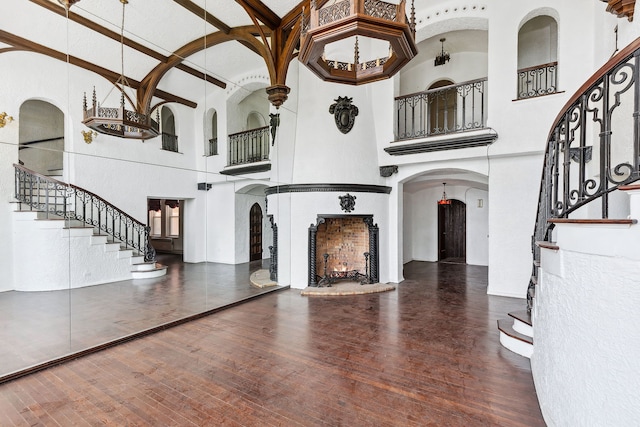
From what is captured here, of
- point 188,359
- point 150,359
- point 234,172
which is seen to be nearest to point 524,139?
point 234,172

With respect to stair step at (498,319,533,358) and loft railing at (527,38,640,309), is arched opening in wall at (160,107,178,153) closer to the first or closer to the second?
loft railing at (527,38,640,309)

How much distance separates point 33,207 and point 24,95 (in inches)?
43.4

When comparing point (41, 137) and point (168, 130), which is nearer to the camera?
point (41, 137)

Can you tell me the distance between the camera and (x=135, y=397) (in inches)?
109

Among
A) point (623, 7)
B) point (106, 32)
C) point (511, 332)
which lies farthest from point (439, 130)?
point (106, 32)

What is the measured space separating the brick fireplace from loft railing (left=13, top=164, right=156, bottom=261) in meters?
3.65

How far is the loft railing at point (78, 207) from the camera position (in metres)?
3.14

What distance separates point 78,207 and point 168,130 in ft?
5.15

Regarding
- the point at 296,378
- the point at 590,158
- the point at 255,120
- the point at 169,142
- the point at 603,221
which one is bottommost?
the point at 296,378

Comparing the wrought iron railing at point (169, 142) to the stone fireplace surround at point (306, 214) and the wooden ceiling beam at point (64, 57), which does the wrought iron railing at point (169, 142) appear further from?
the stone fireplace surround at point (306, 214)

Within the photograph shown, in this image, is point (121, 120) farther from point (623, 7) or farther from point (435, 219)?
point (435, 219)

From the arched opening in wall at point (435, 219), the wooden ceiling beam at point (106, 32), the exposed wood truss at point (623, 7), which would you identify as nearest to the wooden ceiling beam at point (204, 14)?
the wooden ceiling beam at point (106, 32)

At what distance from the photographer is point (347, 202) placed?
6.58 m

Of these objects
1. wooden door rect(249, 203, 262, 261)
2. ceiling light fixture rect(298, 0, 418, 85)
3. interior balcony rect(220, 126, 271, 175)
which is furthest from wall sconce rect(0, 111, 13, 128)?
wooden door rect(249, 203, 262, 261)
